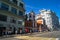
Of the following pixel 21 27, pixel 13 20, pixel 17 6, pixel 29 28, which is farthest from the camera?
pixel 29 28

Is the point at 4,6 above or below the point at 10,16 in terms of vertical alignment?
above

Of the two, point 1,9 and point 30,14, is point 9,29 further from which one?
point 30,14

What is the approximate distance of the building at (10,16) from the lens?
3994cm

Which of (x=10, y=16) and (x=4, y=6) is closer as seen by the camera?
(x=4, y=6)

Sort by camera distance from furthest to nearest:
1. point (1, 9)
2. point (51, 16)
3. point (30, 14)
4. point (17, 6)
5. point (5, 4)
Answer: point (51, 16) → point (30, 14) → point (17, 6) → point (5, 4) → point (1, 9)

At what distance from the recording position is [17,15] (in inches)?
1957

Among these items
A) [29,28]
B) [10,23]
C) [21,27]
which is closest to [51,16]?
[29,28]

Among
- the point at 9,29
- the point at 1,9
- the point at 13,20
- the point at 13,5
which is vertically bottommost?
the point at 9,29

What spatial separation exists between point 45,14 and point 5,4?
109m

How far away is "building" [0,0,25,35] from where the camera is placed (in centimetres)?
3994

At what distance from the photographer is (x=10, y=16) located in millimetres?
44438

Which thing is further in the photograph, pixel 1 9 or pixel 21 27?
pixel 21 27

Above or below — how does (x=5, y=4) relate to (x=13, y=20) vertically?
above

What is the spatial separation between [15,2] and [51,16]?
102 m
